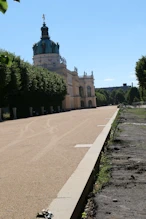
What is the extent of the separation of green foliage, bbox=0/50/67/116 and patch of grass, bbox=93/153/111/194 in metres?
29.5

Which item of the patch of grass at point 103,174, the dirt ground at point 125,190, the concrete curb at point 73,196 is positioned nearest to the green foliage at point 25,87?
the patch of grass at point 103,174

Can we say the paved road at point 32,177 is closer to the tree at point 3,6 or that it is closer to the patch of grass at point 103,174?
the patch of grass at point 103,174

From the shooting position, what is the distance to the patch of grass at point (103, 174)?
6.86 meters

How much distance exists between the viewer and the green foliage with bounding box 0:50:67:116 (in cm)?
4732

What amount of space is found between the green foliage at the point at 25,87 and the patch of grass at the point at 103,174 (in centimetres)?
2951

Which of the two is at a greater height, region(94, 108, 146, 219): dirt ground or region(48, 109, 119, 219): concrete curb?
region(48, 109, 119, 219): concrete curb

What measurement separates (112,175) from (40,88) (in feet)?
183

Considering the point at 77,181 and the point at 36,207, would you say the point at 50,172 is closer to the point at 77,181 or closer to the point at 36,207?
the point at 77,181

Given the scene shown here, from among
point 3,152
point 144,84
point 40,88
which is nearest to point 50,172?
point 3,152

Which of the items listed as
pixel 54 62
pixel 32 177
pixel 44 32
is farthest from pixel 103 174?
pixel 44 32

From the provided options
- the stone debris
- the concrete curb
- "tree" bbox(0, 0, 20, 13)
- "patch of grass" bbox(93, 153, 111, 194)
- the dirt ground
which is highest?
"tree" bbox(0, 0, 20, 13)

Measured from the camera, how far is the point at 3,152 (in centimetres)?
1207

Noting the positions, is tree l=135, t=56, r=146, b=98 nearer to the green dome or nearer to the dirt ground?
the green dome

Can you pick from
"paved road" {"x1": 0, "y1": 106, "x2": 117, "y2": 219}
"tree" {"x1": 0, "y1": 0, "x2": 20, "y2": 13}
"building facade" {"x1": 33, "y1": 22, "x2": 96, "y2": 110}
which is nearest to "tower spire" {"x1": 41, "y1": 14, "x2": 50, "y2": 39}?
"building facade" {"x1": 33, "y1": 22, "x2": 96, "y2": 110}
